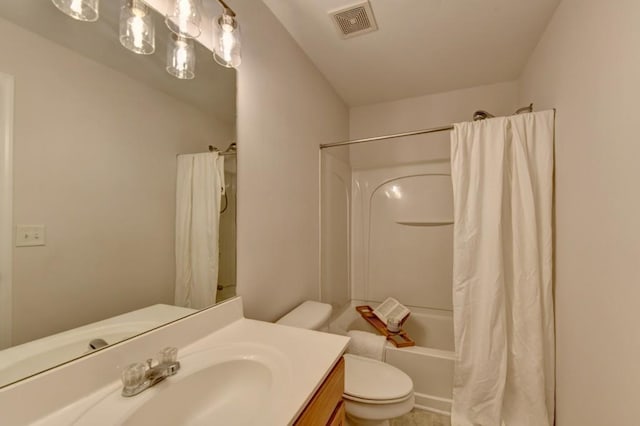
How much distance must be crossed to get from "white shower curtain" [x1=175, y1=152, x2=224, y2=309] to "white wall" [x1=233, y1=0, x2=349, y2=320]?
133 millimetres

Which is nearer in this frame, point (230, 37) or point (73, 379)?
point (73, 379)

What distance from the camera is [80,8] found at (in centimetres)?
65

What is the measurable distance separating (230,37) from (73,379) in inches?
47.1

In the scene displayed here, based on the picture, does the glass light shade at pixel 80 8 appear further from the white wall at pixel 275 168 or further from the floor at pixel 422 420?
the floor at pixel 422 420

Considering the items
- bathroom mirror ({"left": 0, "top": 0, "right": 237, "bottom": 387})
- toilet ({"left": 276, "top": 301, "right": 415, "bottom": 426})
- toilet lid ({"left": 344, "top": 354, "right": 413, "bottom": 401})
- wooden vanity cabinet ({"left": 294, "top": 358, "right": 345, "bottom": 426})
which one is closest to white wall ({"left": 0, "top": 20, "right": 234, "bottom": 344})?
bathroom mirror ({"left": 0, "top": 0, "right": 237, "bottom": 387})

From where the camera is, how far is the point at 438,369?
159 centimetres

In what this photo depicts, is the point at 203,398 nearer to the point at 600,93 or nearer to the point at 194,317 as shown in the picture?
the point at 194,317

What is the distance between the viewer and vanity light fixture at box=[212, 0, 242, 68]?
1002 millimetres

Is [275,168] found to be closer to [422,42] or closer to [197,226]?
[197,226]

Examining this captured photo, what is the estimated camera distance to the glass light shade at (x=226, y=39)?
1.00m

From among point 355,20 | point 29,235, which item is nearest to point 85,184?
point 29,235

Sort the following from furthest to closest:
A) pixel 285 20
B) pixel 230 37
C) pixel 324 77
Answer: pixel 324 77 → pixel 285 20 → pixel 230 37

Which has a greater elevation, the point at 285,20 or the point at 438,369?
the point at 285,20

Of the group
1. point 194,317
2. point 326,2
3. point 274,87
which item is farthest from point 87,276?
point 326,2
